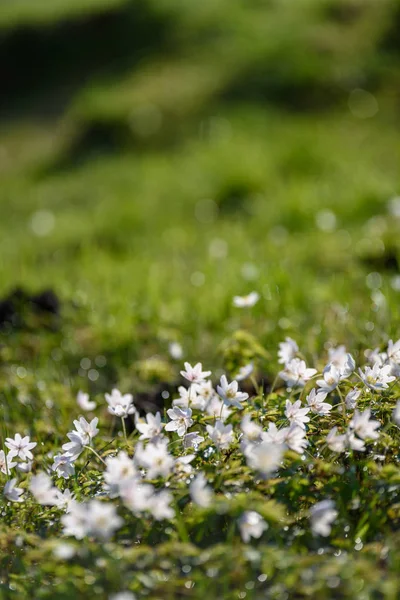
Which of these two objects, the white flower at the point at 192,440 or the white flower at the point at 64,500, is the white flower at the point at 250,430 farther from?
the white flower at the point at 64,500

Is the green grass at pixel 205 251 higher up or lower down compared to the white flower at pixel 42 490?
lower down

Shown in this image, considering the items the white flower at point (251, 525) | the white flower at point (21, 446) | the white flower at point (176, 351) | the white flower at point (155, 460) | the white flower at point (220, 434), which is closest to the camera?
the white flower at point (251, 525)

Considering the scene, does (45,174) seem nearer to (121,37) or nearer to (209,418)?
(121,37)

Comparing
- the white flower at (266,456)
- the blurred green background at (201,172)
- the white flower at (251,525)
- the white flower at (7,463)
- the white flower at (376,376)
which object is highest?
the white flower at (266,456)

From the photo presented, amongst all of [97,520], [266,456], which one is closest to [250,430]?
[266,456]

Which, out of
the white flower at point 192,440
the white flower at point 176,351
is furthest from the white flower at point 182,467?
the white flower at point 176,351

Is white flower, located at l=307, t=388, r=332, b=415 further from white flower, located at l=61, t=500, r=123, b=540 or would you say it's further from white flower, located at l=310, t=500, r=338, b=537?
white flower, located at l=61, t=500, r=123, b=540

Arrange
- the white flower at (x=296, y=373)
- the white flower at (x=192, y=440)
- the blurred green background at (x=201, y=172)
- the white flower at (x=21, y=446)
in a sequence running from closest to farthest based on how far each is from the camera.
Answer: the white flower at (x=192, y=440)
the white flower at (x=21, y=446)
the white flower at (x=296, y=373)
the blurred green background at (x=201, y=172)
